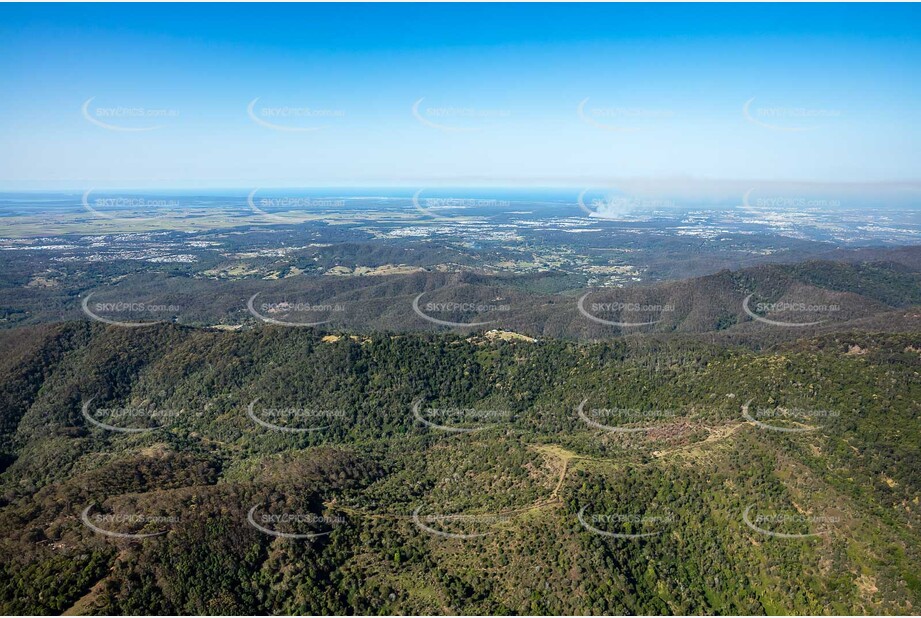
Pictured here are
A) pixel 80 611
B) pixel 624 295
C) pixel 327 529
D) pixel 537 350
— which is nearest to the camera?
pixel 80 611

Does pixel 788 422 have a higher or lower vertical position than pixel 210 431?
higher

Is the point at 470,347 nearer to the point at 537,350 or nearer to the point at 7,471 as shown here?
the point at 537,350

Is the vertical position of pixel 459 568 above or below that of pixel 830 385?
below

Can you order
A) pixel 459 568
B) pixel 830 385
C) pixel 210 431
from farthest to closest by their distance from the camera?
pixel 210 431 < pixel 830 385 < pixel 459 568

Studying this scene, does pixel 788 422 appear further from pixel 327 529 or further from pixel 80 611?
pixel 80 611

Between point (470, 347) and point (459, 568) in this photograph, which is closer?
point (459, 568)

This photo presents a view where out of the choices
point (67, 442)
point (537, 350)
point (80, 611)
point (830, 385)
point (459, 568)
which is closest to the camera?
point (80, 611)

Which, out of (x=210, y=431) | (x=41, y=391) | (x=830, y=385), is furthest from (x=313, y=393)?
(x=830, y=385)

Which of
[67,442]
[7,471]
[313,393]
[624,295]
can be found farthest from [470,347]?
[624,295]

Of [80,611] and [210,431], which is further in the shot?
[210,431]
